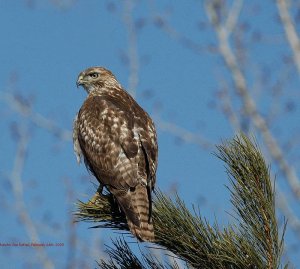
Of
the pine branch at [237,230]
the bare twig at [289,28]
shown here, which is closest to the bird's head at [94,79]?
the pine branch at [237,230]

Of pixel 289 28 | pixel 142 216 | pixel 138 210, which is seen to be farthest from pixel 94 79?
pixel 289 28

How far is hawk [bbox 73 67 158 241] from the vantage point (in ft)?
19.2

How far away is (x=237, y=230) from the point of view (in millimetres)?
4281

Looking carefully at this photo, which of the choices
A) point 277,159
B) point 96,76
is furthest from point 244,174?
point 277,159

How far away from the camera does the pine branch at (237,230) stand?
4148 mm

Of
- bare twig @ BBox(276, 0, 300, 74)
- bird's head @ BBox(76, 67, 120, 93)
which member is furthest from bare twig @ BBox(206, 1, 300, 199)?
bird's head @ BBox(76, 67, 120, 93)

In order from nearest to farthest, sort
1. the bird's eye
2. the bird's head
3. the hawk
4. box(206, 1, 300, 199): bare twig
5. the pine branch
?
1. the pine branch
2. the hawk
3. the bird's head
4. the bird's eye
5. box(206, 1, 300, 199): bare twig

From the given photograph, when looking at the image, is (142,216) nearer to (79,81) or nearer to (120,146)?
(120,146)

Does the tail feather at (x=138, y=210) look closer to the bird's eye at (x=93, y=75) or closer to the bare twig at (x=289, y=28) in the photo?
the bird's eye at (x=93, y=75)

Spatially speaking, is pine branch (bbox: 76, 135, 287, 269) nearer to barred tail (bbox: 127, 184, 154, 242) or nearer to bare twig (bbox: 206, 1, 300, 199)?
barred tail (bbox: 127, 184, 154, 242)

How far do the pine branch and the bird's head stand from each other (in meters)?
3.73

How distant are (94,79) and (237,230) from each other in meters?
4.32

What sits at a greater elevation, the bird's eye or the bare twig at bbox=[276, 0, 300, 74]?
the bare twig at bbox=[276, 0, 300, 74]

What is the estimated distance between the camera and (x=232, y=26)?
17.7 meters
